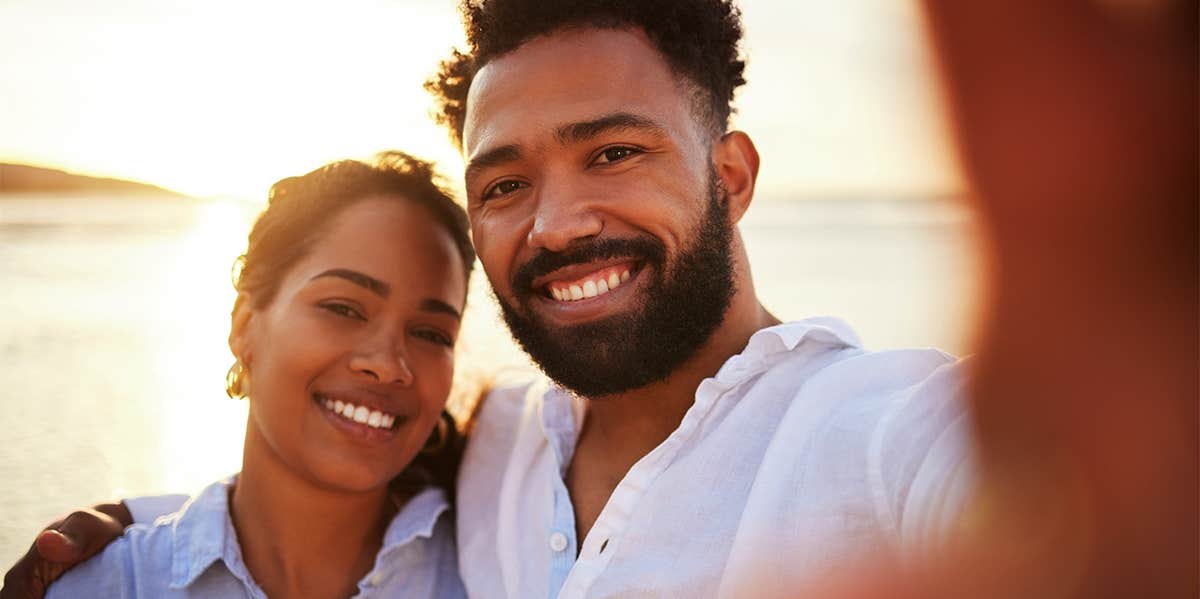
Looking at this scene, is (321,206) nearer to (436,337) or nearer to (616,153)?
(436,337)

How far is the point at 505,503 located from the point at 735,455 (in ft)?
2.58

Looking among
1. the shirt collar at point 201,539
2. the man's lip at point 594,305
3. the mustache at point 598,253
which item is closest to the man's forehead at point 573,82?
the mustache at point 598,253

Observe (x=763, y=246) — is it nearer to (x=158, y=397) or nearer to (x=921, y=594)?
(x=158, y=397)

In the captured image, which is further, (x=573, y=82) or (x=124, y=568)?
(x=124, y=568)

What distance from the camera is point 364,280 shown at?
2.79 meters

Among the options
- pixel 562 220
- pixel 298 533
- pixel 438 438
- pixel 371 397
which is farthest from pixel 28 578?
pixel 562 220

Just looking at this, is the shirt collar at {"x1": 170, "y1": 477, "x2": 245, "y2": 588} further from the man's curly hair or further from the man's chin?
the man's curly hair

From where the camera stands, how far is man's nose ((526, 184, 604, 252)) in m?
2.46

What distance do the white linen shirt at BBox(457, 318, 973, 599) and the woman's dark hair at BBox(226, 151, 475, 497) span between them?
Answer: 1.36 feet

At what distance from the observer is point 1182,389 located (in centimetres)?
90

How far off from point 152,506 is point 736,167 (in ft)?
7.05

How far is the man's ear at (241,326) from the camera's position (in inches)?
118

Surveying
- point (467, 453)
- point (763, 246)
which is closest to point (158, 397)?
point (467, 453)

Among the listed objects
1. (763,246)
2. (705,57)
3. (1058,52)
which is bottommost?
(763,246)
